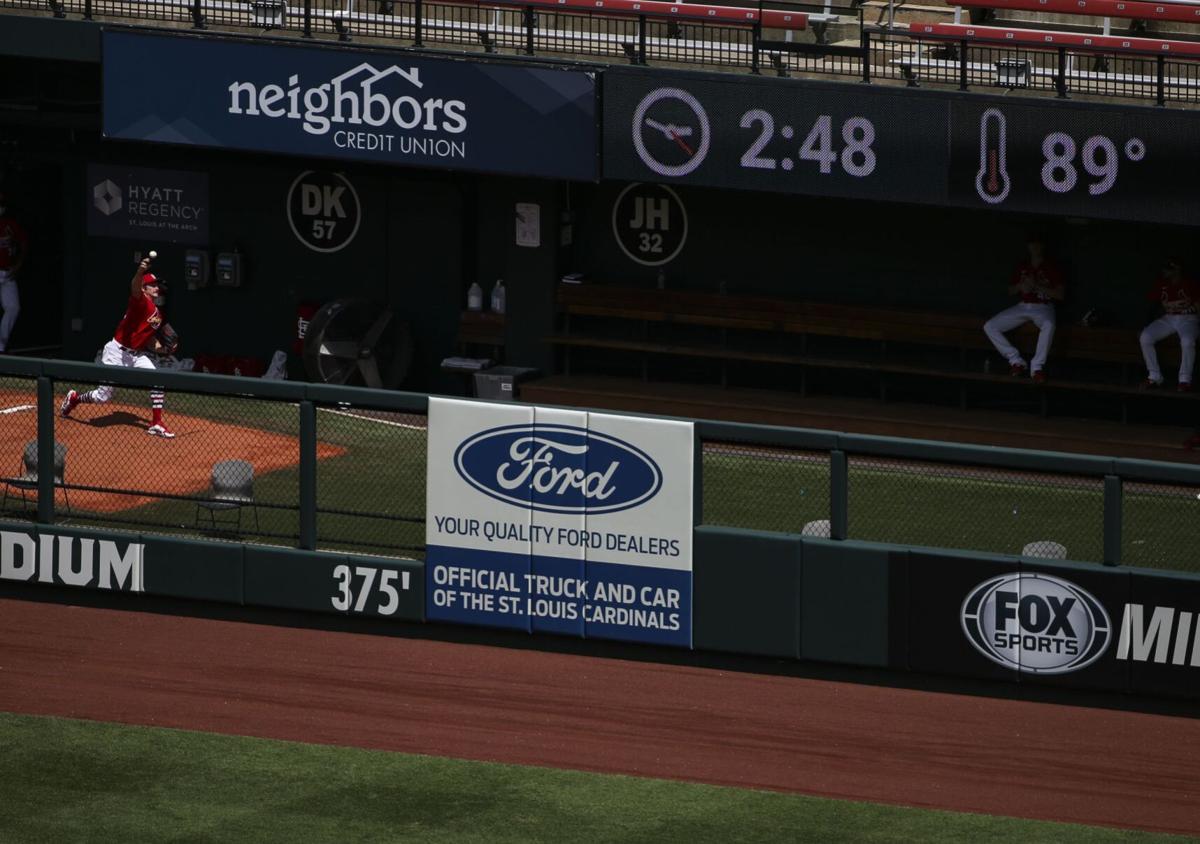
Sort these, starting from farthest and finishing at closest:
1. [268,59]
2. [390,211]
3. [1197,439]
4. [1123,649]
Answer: [390,211] < [268,59] < [1197,439] < [1123,649]

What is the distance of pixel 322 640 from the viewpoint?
1248 cm

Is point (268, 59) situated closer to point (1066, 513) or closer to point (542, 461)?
point (542, 461)

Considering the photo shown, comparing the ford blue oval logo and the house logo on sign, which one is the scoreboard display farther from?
the ford blue oval logo

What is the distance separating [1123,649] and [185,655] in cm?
539

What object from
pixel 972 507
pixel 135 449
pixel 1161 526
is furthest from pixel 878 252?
pixel 135 449

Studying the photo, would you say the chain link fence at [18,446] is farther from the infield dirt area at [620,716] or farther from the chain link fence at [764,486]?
the chain link fence at [764,486]

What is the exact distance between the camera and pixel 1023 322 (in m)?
18.1

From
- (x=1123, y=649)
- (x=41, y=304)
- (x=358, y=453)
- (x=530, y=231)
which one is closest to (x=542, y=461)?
(x=358, y=453)

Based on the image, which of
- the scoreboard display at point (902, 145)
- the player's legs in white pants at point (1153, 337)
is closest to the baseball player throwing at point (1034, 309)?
the player's legs in white pants at point (1153, 337)

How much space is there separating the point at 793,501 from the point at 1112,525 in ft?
5.84

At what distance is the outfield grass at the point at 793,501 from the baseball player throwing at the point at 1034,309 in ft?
22.0

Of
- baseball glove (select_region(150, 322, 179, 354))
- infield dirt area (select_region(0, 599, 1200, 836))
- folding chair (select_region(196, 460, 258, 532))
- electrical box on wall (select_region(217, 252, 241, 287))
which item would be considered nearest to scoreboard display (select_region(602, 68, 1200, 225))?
baseball glove (select_region(150, 322, 179, 354))

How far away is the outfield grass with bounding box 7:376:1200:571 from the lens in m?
11.2

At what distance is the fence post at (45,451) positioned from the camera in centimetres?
1282
